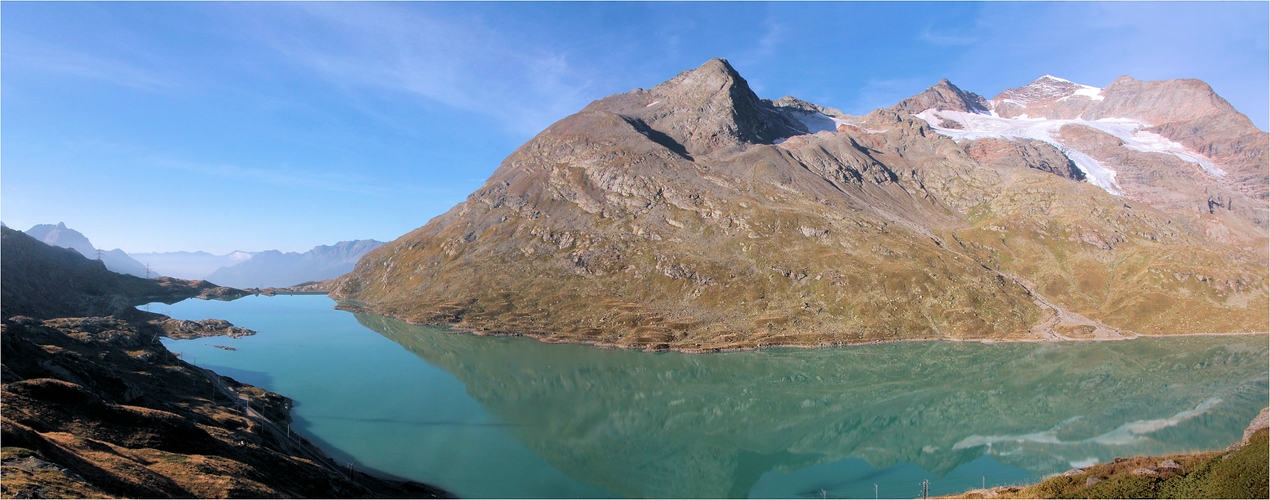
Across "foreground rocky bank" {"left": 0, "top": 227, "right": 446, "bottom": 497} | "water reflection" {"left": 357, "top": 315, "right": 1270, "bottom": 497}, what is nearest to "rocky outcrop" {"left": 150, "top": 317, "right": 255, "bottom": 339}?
"water reflection" {"left": 357, "top": 315, "right": 1270, "bottom": 497}

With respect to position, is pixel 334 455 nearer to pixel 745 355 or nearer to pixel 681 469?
pixel 681 469

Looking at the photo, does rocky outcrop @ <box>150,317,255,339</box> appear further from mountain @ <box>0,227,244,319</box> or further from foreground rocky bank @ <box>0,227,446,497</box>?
foreground rocky bank @ <box>0,227,446,497</box>

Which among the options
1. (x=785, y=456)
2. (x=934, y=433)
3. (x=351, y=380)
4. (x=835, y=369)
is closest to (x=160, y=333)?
(x=351, y=380)

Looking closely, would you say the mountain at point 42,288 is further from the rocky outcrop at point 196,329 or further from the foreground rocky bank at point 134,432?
the foreground rocky bank at point 134,432

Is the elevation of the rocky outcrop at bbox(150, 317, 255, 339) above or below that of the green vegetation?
below

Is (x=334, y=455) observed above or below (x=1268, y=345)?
below

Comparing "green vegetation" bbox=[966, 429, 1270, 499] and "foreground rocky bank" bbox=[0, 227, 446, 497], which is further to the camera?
"foreground rocky bank" bbox=[0, 227, 446, 497]

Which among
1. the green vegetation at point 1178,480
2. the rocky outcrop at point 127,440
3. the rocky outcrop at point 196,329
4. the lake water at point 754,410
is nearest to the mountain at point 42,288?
the rocky outcrop at point 196,329
